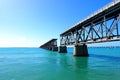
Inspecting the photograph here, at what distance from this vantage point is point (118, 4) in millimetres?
26531

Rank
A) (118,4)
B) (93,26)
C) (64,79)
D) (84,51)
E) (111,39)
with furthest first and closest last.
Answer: (84,51) → (93,26) → (111,39) → (118,4) → (64,79)

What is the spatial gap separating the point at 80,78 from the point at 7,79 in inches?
398

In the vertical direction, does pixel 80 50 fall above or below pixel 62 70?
above

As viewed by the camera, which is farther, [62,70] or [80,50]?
[80,50]

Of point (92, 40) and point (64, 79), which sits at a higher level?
point (92, 40)

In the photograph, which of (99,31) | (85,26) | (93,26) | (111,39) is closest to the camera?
(111,39)

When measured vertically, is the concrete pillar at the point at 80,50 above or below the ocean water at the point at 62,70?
above

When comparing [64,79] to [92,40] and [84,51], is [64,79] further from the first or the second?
[84,51]

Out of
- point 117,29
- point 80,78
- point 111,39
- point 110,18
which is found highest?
point 110,18

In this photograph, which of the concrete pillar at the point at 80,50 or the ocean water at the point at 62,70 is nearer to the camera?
the ocean water at the point at 62,70

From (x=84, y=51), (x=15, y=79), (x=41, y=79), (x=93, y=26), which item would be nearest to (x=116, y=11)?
(x=93, y=26)

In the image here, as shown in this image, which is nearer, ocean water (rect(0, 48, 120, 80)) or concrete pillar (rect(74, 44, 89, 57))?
ocean water (rect(0, 48, 120, 80))

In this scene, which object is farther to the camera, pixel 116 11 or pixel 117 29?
pixel 116 11

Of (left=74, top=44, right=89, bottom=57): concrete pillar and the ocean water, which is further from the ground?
(left=74, top=44, right=89, bottom=57): concrete pillar
